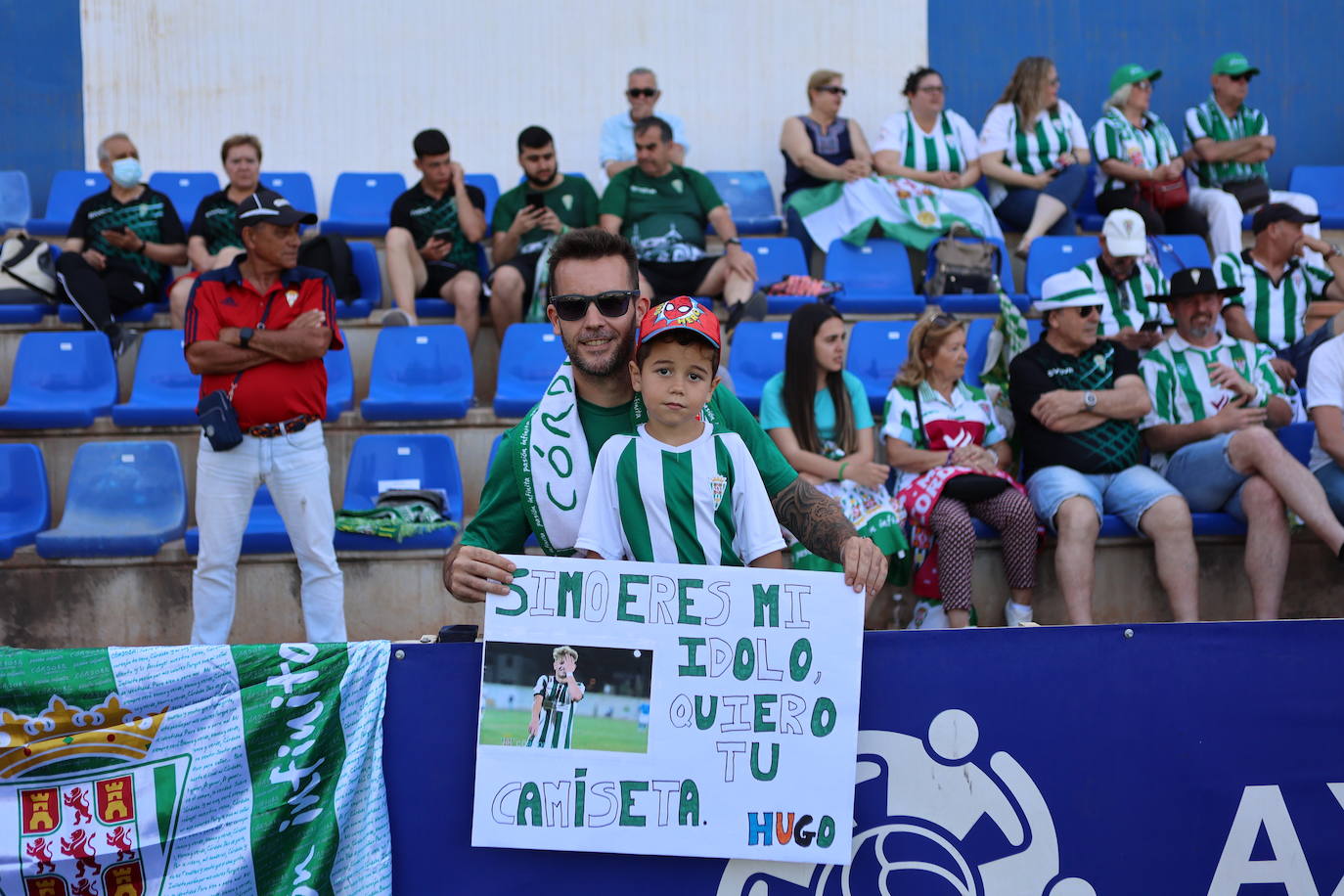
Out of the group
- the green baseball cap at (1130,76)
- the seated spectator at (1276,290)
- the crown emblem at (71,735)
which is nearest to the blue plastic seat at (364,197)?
the green baseball cap at (1130,76)

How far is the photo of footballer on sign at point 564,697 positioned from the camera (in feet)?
9.25

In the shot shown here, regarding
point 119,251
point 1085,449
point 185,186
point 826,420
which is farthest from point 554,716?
point 185,186

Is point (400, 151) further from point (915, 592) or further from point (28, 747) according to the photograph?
point (28, 747)

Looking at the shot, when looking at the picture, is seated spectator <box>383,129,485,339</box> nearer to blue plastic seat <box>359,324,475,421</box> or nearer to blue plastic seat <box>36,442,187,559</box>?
blue plastic seat <box>359,324,475,421</box>

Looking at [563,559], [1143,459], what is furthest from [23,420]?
[1143,459]

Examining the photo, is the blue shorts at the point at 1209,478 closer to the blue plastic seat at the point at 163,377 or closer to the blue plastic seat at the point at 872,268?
the blue plastic seat at the point at 872,268

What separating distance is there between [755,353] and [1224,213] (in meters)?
3.80

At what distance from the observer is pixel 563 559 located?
2.83 meters

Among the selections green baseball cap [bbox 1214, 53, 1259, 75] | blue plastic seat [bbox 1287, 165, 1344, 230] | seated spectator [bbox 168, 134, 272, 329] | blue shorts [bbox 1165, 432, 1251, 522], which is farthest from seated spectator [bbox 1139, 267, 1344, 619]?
seated spectator [bbox 168, 134, 272, 329]

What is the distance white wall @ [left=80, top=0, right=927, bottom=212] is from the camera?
9883 millimetres

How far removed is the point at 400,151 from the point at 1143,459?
20.7 feet

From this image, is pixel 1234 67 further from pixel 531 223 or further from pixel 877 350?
pixel 531 223

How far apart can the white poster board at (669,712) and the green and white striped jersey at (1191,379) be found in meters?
3.98

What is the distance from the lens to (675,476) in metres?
2.95
